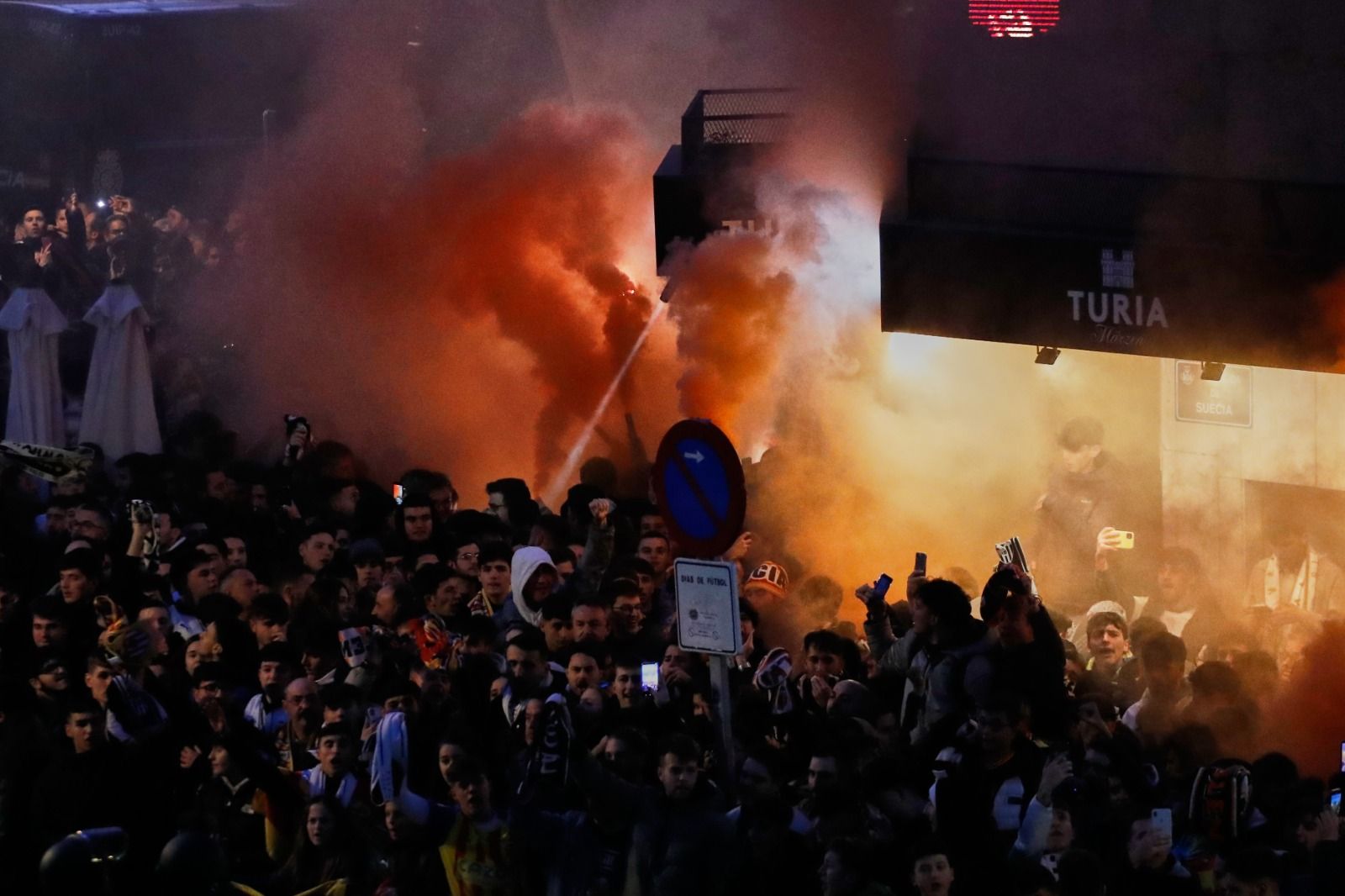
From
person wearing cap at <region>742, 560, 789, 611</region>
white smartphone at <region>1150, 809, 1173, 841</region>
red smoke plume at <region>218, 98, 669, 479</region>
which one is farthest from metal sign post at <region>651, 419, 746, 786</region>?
red smoke plume at <region>218, 98, 669, 479</region>

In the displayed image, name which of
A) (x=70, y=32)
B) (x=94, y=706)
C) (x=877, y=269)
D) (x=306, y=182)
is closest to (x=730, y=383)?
(x=877, y=269)

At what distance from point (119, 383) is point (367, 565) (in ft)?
15.7

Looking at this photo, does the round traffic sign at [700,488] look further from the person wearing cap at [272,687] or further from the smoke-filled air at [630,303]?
the smoke-filled air at [630,303]

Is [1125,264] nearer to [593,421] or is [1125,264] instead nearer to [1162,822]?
[1162,822]

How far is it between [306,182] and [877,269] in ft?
20.4

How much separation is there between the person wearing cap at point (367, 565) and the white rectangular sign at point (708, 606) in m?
A: 3.32

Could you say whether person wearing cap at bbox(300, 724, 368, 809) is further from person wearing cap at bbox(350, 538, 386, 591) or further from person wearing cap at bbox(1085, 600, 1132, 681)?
person wearing cap at bbox(1085, 600, 1132, 681)

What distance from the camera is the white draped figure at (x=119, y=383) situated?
13.7 meters

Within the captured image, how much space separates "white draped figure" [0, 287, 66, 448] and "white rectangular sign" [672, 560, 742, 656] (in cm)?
847

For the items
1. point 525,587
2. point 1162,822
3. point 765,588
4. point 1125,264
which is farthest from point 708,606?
point 1125,264

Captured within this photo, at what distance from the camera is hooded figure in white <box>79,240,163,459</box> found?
45.1ft

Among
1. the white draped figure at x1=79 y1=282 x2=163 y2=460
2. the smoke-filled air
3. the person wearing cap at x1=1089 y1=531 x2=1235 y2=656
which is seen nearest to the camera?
the person wearing cap at x1=1089 y1=531 x2=1235 y2=656

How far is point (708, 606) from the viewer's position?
6.38m

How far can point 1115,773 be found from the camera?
6023mm
